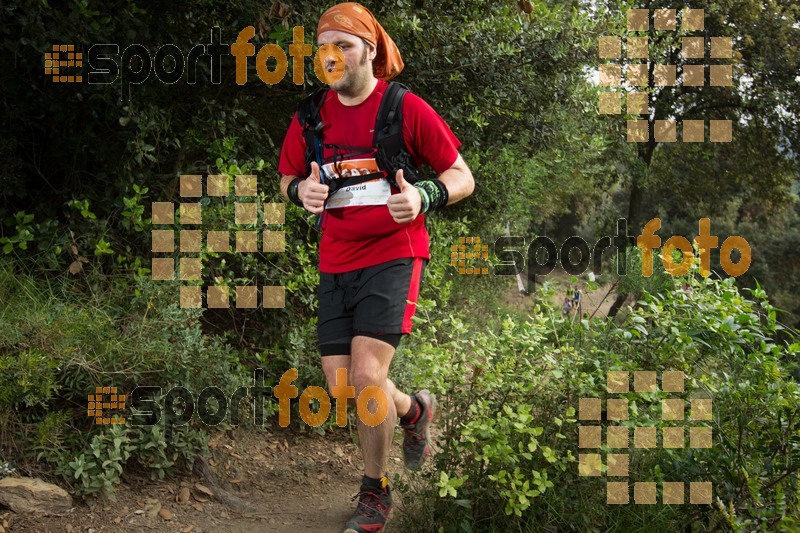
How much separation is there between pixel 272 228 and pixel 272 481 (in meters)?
1.79

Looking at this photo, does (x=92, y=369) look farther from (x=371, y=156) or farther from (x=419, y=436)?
(x=371, y=156)

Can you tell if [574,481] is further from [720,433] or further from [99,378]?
[99,378]

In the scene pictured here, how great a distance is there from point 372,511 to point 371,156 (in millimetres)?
1790

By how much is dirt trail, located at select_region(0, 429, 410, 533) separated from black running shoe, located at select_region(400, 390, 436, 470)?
36 centimetres

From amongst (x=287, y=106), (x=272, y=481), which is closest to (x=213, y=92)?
(x=287, y=106)

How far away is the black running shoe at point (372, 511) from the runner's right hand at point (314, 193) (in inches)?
55.4

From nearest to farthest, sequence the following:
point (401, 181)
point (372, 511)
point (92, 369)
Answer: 1. point (401, 181)
2. point (372, 511)
3. point (92, 369)

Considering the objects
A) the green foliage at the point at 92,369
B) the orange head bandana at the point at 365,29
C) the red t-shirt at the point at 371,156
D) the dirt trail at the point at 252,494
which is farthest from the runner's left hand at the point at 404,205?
the green foliage at the point at 92,369

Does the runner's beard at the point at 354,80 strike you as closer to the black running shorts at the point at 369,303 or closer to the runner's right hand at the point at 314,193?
the runner's right hand at the point at 314,193

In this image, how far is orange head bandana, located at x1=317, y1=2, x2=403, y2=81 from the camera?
3.94 meters

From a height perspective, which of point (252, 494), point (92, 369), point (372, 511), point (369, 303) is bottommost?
point (252, 494)

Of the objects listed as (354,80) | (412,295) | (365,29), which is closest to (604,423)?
(412,295)

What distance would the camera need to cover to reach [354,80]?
3963 mm

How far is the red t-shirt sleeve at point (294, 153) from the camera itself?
430 centimetres
